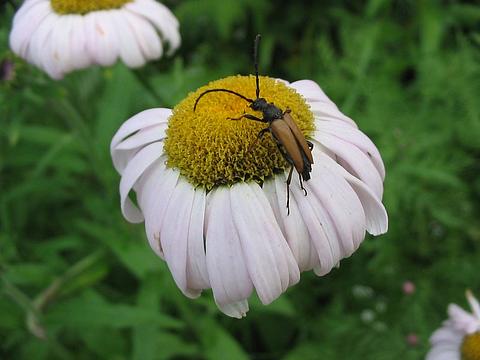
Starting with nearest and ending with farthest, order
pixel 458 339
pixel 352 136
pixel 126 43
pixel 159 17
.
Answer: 1. pixel 352 136
2. pixel 458 339
3. pixel 126 43
4. pixel 159 17

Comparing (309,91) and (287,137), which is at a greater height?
(287,137)

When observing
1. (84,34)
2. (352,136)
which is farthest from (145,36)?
(352,136)

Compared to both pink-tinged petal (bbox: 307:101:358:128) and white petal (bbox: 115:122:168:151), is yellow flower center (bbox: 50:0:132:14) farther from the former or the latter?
pink-tinged petal (bbox: 307:101:358:128)

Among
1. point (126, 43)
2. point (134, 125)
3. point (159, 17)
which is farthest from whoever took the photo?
point (159, 17)

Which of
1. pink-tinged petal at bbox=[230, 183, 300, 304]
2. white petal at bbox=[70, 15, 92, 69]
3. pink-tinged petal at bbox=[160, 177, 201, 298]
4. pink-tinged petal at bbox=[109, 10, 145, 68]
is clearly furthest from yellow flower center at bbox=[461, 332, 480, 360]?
white petal at bbox=[70, 15, 92, 69]

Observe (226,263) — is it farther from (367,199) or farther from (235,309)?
Result: (367,199)

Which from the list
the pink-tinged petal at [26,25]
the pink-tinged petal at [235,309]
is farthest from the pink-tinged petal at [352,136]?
the pink-tinged petal at [26,25]
